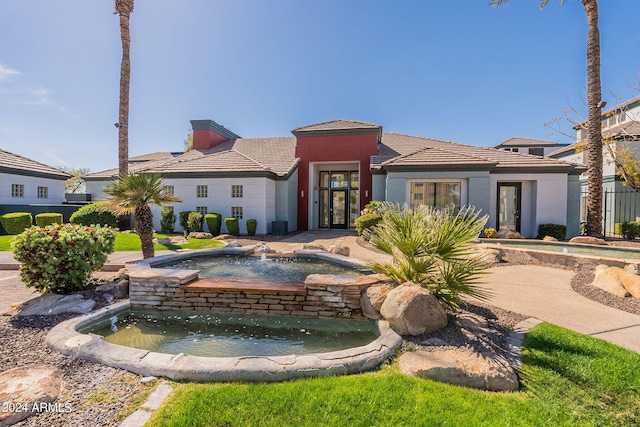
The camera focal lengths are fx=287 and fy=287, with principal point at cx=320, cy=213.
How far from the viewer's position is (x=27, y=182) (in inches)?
734

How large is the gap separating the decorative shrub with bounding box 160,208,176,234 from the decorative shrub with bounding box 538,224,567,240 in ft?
66.4

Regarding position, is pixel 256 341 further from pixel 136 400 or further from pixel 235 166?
pixel 235 166

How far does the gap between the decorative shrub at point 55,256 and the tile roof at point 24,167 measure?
58.9 ft

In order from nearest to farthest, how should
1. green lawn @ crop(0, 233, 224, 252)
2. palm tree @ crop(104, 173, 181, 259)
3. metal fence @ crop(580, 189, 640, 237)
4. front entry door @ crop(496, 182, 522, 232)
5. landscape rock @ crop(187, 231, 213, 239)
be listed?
palm tree @ crop(104, 173, 181, 259) → green lawn @ crop(0, 233, 224, 252) → landscape rock @ crop(187, 231, 213, 239) → front entry door @ crop(496, 182, 522, 232) → metal fence @ crop(580, 189, 640, 237)

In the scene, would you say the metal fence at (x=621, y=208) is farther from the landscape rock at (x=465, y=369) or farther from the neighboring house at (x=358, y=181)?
the landscape rock at (x=465, y=369)

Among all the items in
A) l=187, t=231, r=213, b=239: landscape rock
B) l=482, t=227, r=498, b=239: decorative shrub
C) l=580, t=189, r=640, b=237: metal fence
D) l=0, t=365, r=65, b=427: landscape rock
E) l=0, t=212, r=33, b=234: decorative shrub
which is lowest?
l=0, t=365, r=65, b=427: landscape rock

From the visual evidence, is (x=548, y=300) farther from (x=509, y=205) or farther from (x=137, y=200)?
(x=509, y=205)

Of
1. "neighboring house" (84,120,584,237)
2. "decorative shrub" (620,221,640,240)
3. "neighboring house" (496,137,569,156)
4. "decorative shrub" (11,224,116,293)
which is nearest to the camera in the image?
"decorative shrub" (11,224,116,293)

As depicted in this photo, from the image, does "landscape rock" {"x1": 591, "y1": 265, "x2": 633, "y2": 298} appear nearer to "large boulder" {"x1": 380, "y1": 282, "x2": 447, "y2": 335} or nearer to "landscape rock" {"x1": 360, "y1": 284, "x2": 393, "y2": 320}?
"large boulder" {"x1": 380, "y1": 282, "x2": 447, "y2": 335}

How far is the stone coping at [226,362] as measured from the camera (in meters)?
2.94

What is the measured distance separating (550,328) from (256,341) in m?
4.28

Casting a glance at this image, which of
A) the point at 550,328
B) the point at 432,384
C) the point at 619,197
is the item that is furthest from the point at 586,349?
the point at 619,197

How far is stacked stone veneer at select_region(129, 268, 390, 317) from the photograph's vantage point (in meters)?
4.98

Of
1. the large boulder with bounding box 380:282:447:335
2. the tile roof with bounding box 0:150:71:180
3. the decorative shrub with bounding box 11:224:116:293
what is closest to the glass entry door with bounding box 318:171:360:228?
the decorative shrub with bounding box 11:224:116:293
